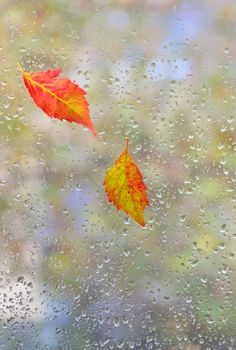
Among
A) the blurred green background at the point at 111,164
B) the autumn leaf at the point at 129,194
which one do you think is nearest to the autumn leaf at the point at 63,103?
the autumn leaf at the point at 129,194

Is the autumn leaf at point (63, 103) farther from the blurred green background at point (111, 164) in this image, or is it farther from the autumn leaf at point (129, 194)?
the blurred green background at point (111, 164)

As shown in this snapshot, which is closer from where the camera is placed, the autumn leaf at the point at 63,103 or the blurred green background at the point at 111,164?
the autumn leaf at the point at 63,103

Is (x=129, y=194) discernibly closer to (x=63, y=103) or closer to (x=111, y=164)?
(x=63, y=103)

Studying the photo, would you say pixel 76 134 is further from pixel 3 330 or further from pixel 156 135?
pixel 3 330

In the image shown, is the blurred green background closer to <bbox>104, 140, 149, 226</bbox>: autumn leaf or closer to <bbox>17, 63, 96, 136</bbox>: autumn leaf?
<bbox>104, 140, 149, 226</bbox>: autumn leaf

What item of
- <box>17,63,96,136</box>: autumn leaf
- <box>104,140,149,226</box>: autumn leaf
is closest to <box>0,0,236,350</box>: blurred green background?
<box>104,140,149,226</box>: autumn leaf

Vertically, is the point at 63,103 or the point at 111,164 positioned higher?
the point at 63,103

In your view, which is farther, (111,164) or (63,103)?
(111,164)

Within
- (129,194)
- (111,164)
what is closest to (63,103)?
(129,194)

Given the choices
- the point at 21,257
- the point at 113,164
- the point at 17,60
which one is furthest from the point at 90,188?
the point at 17,60
